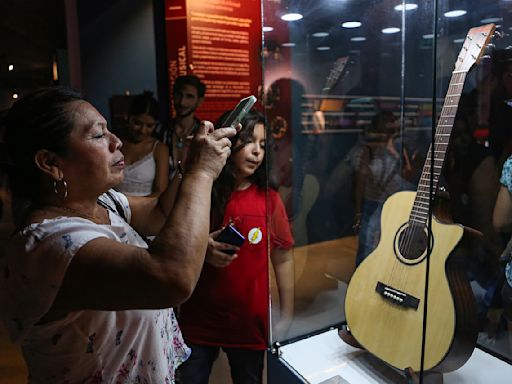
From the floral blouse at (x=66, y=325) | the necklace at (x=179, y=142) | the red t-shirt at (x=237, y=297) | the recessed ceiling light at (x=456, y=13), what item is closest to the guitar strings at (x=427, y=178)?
the recessed ceiling light at (x=456, y=13)

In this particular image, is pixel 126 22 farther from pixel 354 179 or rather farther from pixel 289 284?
pixel 289 284

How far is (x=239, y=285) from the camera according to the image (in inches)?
56.5

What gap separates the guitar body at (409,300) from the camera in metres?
1.11

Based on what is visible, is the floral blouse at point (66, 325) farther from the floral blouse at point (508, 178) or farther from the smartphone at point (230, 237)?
the floral blouse at point (508, 178)

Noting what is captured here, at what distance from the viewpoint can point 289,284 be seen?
5.42 feet

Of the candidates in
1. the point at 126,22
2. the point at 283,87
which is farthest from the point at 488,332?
the point at 126,22

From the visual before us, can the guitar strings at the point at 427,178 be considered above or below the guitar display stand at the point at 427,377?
above

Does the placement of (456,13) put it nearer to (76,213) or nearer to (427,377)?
(427,377)

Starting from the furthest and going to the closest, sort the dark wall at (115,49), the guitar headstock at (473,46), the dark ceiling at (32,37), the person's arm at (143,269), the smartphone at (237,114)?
the dark wall at (115,49) < the dark ceiling at (32,37) < the guitar headstock at (473,46) < the smartphone at (237,114) < the person's arm at (143,269)

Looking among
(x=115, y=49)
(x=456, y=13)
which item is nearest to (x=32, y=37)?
(x=115, y=49)

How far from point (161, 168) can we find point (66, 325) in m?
1.42

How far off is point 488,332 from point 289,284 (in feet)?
2.18

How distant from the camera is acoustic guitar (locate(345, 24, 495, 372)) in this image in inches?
43.8

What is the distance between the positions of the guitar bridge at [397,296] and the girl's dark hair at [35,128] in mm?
927
